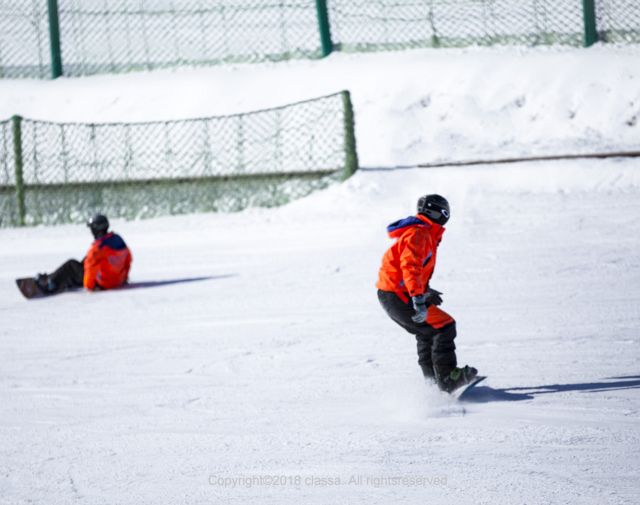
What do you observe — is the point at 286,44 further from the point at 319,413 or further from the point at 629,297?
the point at 319,413

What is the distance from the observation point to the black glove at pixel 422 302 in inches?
228

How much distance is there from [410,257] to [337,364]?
1524mm

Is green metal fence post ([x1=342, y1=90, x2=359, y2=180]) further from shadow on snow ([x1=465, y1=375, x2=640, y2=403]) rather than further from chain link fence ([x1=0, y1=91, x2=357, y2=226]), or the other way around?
shadow on snow ([x1=465, y1=375, x2=640, y2=403])

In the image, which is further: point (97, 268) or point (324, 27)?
point (324, 27)

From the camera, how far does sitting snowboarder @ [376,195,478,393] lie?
5875mm

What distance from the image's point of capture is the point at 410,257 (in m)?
5.88

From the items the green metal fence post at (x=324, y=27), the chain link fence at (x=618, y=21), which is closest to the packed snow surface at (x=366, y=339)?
the chain link fence at (x=618, y=21)

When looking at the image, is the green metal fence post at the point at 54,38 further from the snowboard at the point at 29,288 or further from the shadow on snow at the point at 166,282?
the shadow on snow at the point at 166,282

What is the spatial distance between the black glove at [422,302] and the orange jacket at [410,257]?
3 centimetres

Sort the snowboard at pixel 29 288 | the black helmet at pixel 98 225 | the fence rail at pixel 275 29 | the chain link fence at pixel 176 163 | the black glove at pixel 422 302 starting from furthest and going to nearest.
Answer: the fence rail at pixel 275 29 < the chain link fence at pixel 176 163 < the snowboard at pixel 29 288 < the black helmet at pixel 98 225 < the black glove at pixel 422 302

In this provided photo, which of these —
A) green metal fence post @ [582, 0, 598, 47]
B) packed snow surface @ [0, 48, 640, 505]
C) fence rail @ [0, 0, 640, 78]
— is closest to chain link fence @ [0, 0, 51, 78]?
fence rail @ [0, 0, 640, 78]

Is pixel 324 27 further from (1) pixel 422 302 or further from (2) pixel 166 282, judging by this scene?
(1) pixel 422 302

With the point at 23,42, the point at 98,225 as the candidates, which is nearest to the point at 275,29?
the point at 23,42

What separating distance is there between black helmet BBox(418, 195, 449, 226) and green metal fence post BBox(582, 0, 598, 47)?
10867 mm
